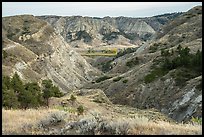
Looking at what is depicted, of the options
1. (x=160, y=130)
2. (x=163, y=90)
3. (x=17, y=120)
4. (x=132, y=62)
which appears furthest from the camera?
(x=132, y=62)

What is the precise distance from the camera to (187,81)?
44.1 metres

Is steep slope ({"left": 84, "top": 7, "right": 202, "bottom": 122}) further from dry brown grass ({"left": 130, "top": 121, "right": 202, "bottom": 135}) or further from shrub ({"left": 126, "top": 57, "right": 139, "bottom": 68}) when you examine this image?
dry brown grass ({"left": 130, "top": 121, "right": 202, "bottom": 135})

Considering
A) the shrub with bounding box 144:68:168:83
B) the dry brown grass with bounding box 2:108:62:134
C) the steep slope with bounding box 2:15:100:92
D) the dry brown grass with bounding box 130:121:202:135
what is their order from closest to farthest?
1. the dry brown grass with bounding box 130:121:202:135
2. the dry brown grass with bounding box 2:108:62:134
3. the shrub with bounding box 144:68:168:83
4. the steep slope with bounding box 2:15:100:92

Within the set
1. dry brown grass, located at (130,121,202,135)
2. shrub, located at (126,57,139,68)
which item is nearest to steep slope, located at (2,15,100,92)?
shrub, located at (126,57,139,68)

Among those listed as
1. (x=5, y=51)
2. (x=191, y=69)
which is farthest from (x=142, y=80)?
(x=5, y=51)

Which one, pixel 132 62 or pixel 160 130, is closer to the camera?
pixel 160 130

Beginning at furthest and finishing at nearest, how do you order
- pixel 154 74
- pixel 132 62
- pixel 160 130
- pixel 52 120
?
pixel 132 62 < pixel 154 74 < pixel 52 120 < pixel 160 130

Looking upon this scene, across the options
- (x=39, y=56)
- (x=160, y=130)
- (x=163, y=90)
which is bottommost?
(x=163, y=90)

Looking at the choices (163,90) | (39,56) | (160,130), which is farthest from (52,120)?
(39,56)

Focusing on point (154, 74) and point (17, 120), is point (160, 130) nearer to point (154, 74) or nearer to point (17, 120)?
point (17, 120)

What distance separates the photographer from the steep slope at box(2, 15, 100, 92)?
7919 cm

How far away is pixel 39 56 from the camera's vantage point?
9112cm

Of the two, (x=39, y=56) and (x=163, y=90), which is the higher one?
(x=39, y=56)

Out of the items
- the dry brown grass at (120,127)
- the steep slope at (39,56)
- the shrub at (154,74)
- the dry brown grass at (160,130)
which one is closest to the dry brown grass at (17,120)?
the dry brown grass at (120,127)
